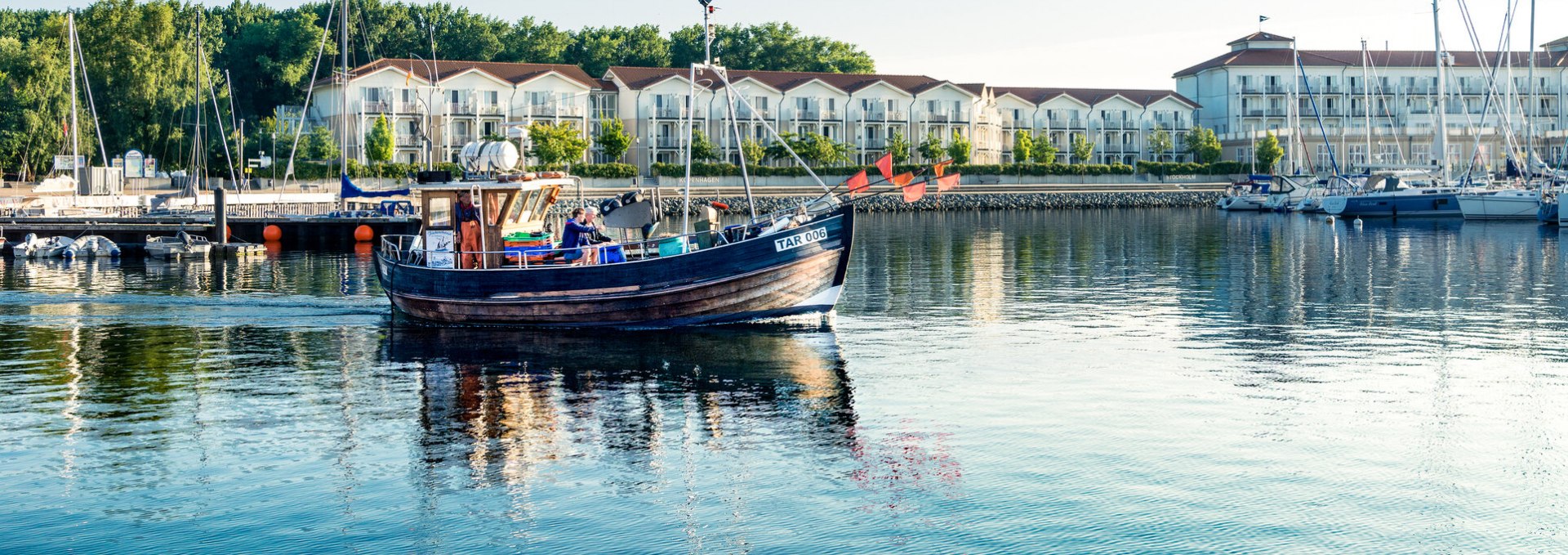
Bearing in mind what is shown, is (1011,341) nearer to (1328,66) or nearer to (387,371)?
(387,371)

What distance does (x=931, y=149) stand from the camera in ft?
421

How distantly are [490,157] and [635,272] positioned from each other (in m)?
5.10

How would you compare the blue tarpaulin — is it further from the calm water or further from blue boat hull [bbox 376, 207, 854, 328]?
blue boat hull [bbox 376, 207, 854, 328]

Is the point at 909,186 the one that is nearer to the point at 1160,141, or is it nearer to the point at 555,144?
the point at 555,144

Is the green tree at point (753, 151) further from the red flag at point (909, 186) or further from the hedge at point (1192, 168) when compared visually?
the red flag at point (909, 186)

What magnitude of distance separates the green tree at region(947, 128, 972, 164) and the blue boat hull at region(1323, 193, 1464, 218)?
41.4 meters

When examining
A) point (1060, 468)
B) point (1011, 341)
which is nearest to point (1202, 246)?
point (1011, 341)

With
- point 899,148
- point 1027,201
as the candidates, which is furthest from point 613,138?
point 1027,201

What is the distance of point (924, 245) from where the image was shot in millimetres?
66188

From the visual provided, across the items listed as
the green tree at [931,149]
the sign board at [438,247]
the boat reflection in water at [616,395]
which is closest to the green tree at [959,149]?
the green tree at [931,149]

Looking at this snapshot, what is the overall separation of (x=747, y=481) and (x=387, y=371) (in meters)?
11.3

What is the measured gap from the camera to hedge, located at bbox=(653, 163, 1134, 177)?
114 m

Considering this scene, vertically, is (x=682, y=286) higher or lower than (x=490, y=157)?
lower

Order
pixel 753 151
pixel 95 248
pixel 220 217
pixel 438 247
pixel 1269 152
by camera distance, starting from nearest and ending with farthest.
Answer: pixel 438 247, pixel 95 248, pixel 220 217, pixel 753 151, pixel 1269 152
